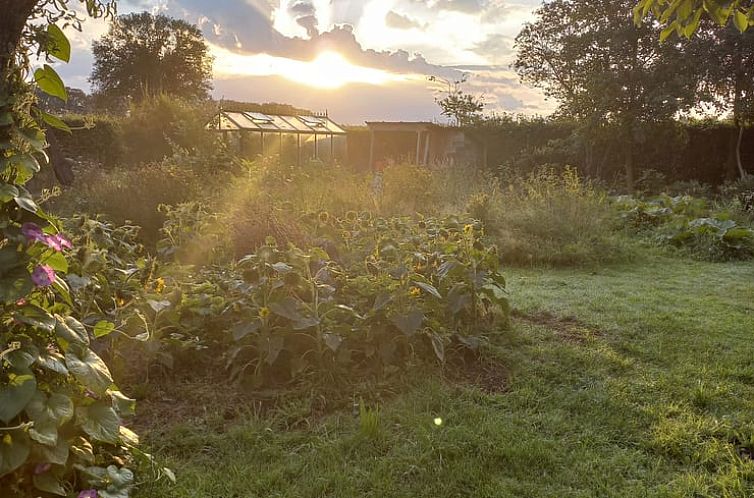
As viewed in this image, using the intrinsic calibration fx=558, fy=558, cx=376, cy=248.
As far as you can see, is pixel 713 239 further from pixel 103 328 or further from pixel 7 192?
pixel 7 192

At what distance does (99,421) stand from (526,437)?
1.73m

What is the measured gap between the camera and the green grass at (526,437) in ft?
7.03

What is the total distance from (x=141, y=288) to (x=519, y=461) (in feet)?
6.94

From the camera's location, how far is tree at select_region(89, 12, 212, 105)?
3331 cm

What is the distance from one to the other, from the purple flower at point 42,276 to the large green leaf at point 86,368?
0.22 metres

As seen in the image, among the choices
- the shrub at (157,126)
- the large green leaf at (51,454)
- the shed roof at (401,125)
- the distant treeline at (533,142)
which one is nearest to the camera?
the large green leaf at (51,454)

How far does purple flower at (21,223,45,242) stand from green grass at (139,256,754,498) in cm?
100

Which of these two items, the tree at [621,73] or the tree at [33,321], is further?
the tree at [621,73]

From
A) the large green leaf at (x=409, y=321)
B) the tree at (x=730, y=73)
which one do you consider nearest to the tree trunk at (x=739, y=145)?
the tree at (x=730, y=73)

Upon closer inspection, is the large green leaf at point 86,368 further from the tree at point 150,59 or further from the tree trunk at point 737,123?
the tree at point 150,59

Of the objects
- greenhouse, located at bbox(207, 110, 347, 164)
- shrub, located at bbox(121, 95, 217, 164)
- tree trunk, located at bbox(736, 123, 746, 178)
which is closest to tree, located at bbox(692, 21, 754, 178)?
tree trunk, located at bbox(736, 123, 746, 178)

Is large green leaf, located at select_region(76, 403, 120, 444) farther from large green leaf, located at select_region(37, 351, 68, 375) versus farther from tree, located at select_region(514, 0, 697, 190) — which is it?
tree, located at select_region(514, 0, 697, 190)

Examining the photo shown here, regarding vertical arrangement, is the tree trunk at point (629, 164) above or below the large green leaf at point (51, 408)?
above

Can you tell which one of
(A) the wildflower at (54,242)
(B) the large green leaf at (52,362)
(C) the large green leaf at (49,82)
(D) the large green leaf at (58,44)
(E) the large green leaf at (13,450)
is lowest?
(E) the large green leaf at (13,450)
